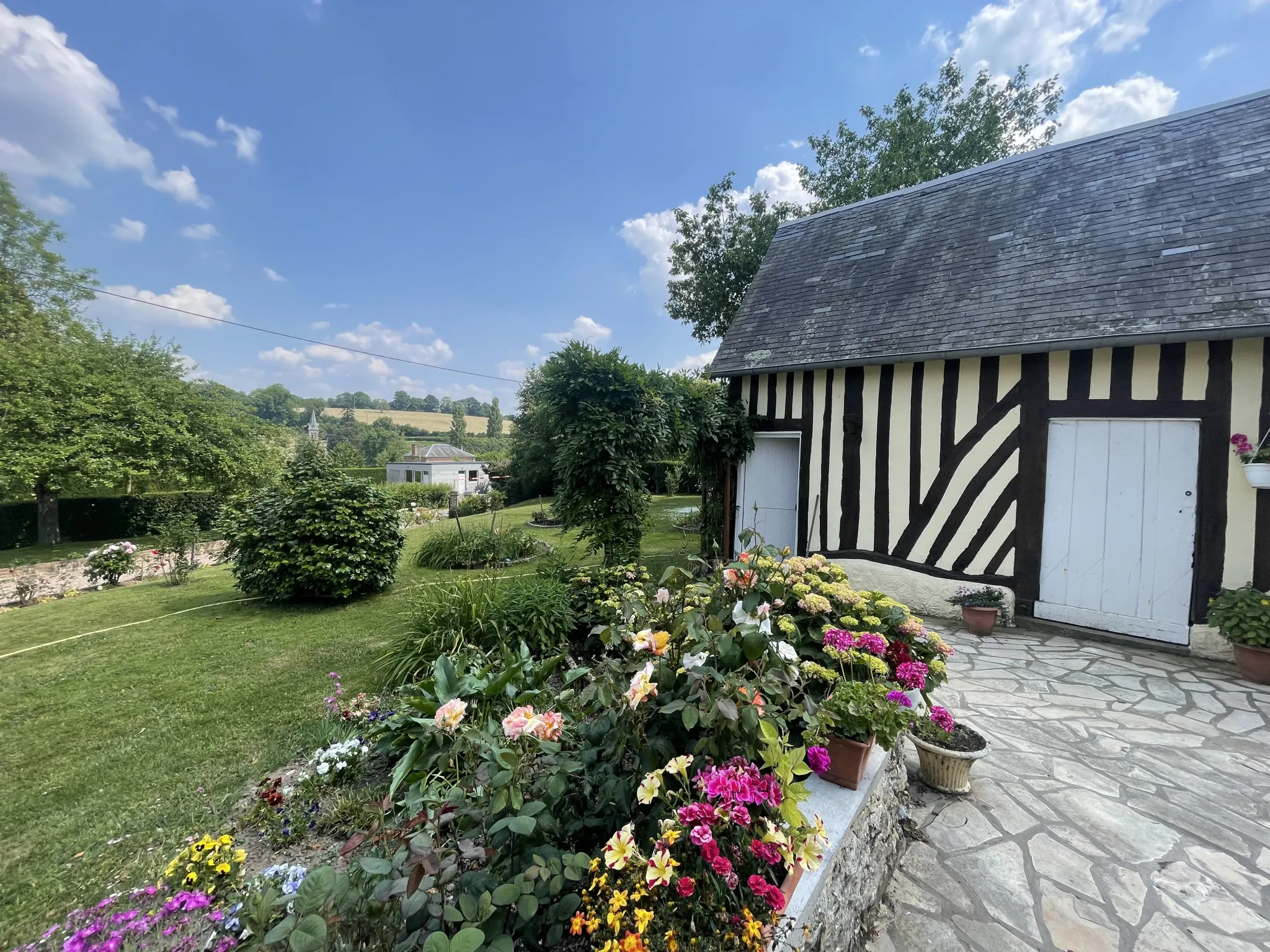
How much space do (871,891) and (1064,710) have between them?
233 cm

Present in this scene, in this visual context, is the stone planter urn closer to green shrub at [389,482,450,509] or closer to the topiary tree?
the topiary tree

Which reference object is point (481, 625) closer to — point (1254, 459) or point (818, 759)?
point (818, 759)

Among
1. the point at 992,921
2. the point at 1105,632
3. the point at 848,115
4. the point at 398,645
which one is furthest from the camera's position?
the point at 848,115

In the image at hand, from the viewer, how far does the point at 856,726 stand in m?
1.60

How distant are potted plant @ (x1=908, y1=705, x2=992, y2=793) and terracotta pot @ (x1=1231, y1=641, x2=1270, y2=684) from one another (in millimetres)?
2894

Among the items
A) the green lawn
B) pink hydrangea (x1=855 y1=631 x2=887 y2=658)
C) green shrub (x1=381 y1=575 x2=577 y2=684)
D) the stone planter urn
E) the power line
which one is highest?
the power line

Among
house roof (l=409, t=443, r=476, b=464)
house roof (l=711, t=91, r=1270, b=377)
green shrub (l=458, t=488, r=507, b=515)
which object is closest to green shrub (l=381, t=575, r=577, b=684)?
house roof (l=711, t=91, r=1270, b=377)

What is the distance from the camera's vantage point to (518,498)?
64.4ft

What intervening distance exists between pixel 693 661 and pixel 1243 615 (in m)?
4.72

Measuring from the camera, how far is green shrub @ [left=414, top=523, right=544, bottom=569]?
→ 21.5 feet

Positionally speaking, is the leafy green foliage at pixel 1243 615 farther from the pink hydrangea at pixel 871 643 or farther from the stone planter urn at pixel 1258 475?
the pink hydrangea at pixel 871 643

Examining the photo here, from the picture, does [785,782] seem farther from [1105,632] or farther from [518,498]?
[518,498]

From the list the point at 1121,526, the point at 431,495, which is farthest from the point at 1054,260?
the point at 431,495

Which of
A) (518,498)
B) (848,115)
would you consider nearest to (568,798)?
(848,115)
